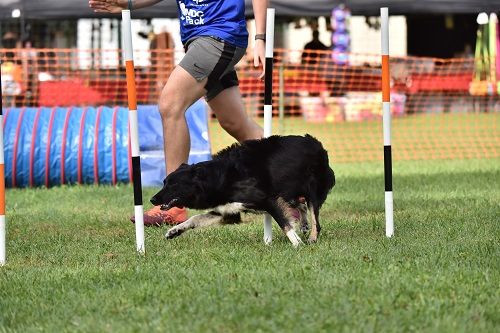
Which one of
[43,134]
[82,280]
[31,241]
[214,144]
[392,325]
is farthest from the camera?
[214,144]

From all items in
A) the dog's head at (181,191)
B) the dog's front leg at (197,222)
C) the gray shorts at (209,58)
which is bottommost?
the dog's front leg at (197,222)

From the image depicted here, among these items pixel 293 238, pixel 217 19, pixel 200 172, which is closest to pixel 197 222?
pixel 200 172

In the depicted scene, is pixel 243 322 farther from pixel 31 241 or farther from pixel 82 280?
pixel 31 241

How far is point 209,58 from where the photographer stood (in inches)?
239

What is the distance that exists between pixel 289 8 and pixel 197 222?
7325mm

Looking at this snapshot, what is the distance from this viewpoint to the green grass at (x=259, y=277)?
11.6 feet

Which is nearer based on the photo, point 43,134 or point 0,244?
point 0,244

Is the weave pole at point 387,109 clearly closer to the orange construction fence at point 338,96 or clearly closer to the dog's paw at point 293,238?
the dog's paw at point 293,238

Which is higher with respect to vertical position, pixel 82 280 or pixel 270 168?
pixel 270 168

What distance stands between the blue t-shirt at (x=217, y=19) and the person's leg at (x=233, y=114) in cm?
39

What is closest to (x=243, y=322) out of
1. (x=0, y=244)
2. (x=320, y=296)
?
(x=320, y=296)

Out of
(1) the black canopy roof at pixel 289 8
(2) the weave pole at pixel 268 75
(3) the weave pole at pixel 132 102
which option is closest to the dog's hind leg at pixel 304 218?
(2) the weave pole at pixel 268 75

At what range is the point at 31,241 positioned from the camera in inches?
240

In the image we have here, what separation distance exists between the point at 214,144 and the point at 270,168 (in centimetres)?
923
